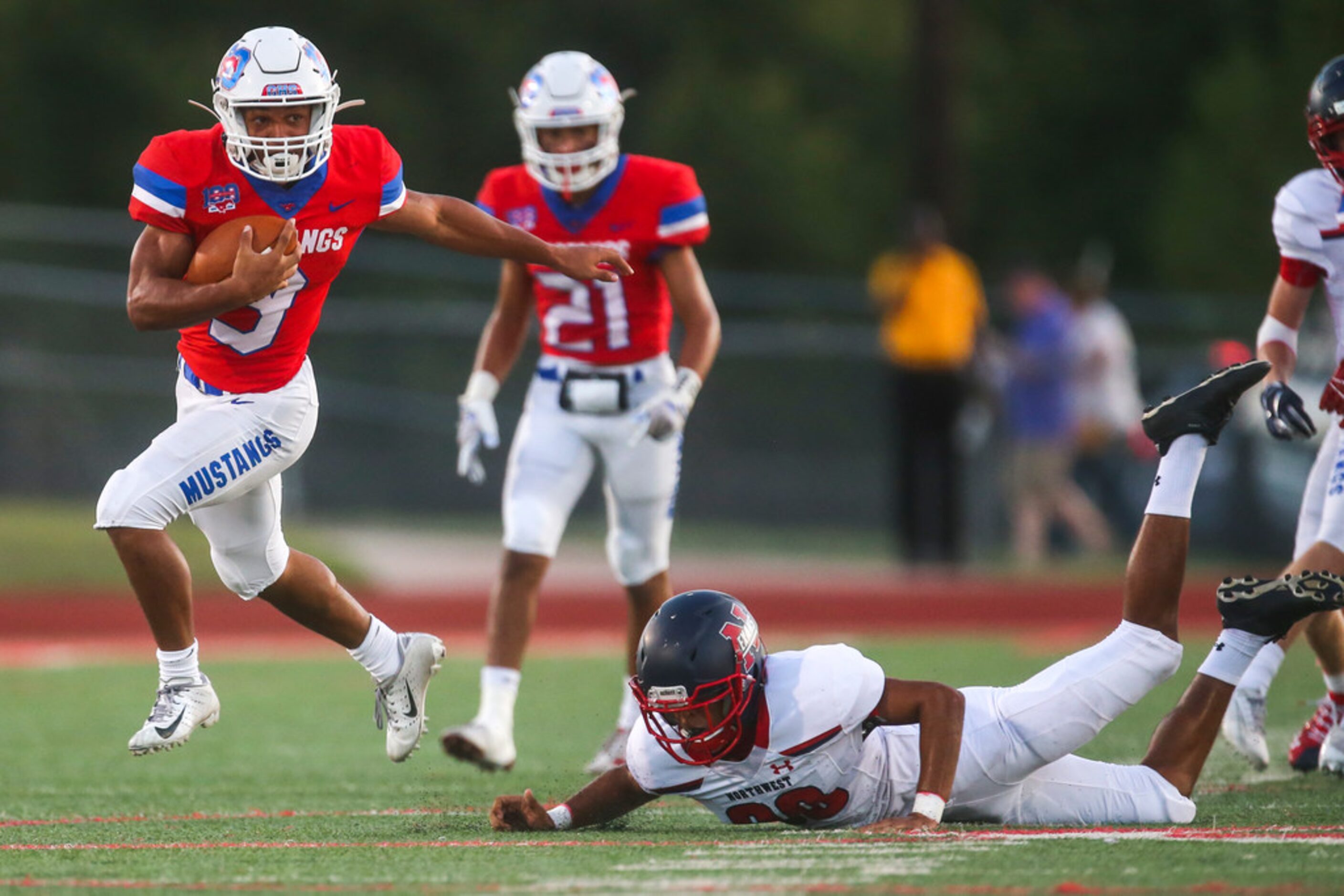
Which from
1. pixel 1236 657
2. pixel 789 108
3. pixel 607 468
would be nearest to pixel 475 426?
pixel 607 468

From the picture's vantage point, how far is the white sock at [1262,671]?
5.65 meters

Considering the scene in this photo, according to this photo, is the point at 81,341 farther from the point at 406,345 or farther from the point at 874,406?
the point at 874,406

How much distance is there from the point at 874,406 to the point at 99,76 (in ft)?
43.9

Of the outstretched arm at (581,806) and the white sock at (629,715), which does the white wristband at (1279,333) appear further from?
the outstretched arm at (581,806)

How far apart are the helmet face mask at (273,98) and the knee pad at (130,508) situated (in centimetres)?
93

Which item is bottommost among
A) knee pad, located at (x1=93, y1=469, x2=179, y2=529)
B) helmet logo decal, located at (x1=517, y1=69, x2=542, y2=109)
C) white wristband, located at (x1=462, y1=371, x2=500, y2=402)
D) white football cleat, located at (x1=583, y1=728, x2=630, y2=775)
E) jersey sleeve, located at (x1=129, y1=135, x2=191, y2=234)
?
white football cleat, located at (x1=583, y1=728, x2=630, y2=775)

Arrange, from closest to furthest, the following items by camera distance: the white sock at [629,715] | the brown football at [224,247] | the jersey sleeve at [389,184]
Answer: the brown football at [224,247], the jersey sleeve at [389,184], the white sock at [629,715]

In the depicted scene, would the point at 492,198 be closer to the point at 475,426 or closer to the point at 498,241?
the point at 475,426

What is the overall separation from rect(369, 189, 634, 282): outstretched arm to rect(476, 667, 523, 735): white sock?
1.39 meters

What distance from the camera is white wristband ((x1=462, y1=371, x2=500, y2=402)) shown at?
6379 mm

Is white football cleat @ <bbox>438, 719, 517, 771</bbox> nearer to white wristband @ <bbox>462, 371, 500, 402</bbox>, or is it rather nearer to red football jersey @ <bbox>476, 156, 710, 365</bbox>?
white wristband @ <bbox>462, 371, 500, 402</bbox>

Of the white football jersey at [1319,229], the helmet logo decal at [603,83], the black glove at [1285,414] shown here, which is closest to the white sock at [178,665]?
the helmet logo decal at [603,83]

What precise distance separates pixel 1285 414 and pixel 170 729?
11.1ft

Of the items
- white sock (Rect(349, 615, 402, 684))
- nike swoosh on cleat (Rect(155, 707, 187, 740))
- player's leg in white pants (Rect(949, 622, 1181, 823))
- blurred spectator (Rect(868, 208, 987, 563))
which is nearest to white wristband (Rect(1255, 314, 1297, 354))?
player's leg in white pants (Rect(949, 622, 1181, 823))
